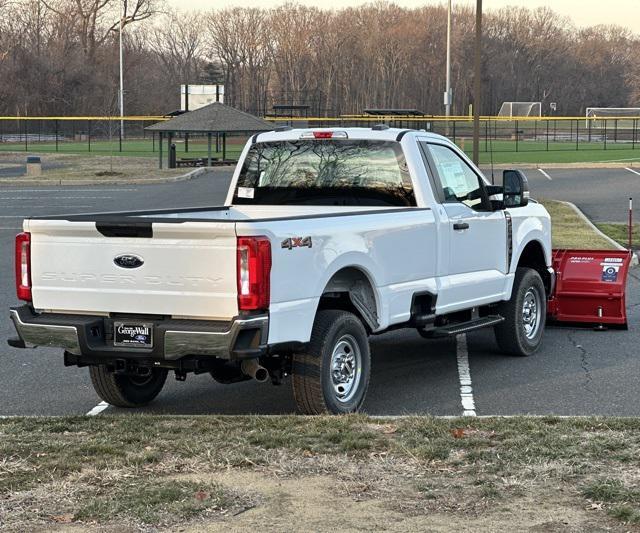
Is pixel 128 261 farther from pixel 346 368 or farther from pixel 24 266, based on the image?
pixel 346 368

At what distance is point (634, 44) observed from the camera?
6895 inches

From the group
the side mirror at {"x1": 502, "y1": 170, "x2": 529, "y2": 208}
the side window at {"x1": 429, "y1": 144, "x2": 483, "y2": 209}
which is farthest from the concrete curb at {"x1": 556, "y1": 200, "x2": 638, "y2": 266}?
the side window at {"x1": 429, "y1": 144, "x2": 483, "y2": 209}

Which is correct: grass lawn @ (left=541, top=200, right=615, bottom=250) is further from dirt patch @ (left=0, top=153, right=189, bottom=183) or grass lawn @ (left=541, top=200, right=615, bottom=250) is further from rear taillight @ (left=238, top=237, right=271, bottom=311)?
dirt patch @ (left=0, top=153, right=189, bottom=183)

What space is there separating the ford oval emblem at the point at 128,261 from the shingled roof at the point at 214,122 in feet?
118

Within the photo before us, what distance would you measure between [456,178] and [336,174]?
3.71 feet

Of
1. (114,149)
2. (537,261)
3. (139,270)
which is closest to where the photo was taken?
(139,270)

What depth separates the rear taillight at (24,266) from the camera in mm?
7680

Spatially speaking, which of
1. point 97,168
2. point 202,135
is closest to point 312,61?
point 202,135

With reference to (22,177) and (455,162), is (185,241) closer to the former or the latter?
(455,162)

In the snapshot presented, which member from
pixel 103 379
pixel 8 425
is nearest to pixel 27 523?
pixel 8 425

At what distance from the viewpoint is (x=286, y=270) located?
7.19 meters

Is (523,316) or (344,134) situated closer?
(344,134)

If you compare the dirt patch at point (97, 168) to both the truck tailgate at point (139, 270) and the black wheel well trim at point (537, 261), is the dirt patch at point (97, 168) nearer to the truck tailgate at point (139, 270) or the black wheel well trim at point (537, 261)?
the black wheel well trim at point (537, 261)

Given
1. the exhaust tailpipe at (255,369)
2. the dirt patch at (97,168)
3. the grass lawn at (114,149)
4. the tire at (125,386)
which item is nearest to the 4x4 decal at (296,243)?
the exhaust tailpipe at (255,369)
